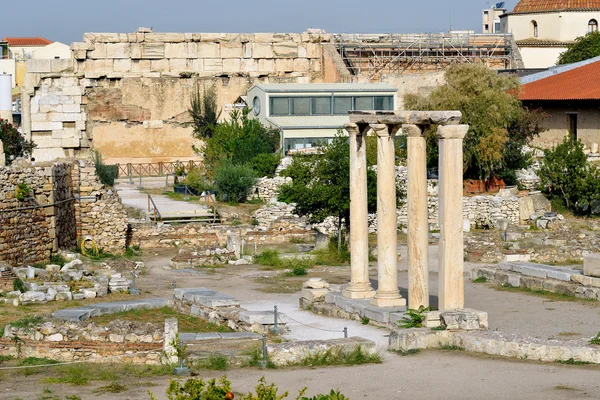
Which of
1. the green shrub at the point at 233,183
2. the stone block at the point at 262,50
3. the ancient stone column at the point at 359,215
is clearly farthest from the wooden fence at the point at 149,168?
the ancient stone column at the point at 359,215

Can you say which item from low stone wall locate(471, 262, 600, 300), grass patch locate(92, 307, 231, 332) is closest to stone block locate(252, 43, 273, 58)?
low stone wall locate(471, 262, 600, 300)

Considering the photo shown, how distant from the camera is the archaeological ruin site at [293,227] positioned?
52.7 ft

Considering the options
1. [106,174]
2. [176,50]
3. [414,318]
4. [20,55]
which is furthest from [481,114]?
[20,55]

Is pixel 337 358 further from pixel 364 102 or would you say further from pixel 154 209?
pixel 364 102

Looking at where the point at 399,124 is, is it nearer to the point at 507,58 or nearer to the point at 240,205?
the point at 240,205

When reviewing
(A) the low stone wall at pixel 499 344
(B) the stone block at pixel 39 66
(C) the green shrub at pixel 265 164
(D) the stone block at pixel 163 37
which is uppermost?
(D) the stone block at pixel 163 37

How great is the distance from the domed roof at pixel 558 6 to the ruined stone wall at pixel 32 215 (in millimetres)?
35685

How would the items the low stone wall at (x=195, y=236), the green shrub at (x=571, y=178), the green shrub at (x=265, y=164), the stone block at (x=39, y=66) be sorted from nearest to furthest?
1. the low stone wall at (x=195, y=236)
2. the green shrub at (x=571, y=178)
3. the green shrub at (x=265, y=164)
4. the stone block at (x=39, y=66)

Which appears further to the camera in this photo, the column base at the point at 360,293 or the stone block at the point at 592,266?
the stone block at the point at 592,266

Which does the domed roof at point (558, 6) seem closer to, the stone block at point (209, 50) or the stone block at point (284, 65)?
the stone block at point (284, 65)

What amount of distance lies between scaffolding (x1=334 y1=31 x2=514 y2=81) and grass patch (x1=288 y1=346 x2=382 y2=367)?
34671 millimetres

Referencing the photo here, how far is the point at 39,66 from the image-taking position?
48094 mm

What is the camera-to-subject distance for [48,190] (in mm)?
28391

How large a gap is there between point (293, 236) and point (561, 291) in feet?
37.2
